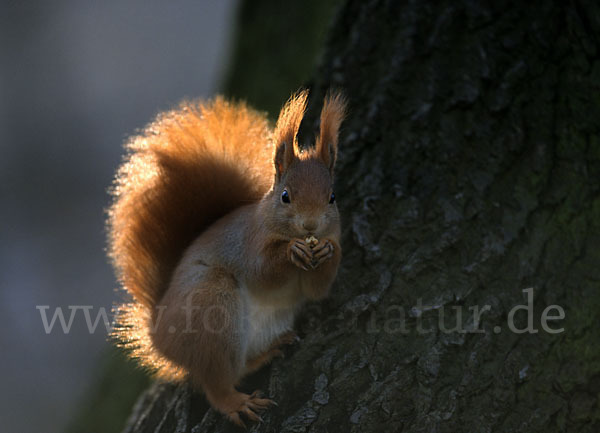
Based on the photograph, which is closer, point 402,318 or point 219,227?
point 402,318

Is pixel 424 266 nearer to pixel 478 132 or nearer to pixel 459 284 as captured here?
pixel 459 284

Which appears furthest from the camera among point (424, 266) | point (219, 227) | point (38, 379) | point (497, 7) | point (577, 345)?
point (38, 379)

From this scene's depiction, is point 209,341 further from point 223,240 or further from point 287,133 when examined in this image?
point 287,133

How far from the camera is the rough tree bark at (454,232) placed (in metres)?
1.24

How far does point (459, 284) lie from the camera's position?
1.38m

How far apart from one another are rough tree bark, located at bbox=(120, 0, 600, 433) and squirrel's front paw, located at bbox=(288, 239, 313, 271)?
5.7 inches

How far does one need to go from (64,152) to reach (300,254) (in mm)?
4216

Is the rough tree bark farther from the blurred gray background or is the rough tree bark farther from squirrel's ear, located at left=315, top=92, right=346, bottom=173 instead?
the blurred gray background

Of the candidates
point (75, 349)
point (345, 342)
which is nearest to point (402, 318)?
point (345, 342)

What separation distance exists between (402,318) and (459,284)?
158 millimetres

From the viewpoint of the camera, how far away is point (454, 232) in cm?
146

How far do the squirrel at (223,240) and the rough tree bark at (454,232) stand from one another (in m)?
0.08

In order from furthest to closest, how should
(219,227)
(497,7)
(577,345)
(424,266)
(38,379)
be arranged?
(38,379)
(497,7)
(219,227)
(424,266)
(577,345)

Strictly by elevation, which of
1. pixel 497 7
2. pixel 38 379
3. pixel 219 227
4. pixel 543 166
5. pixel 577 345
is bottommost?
pixel 577 345
